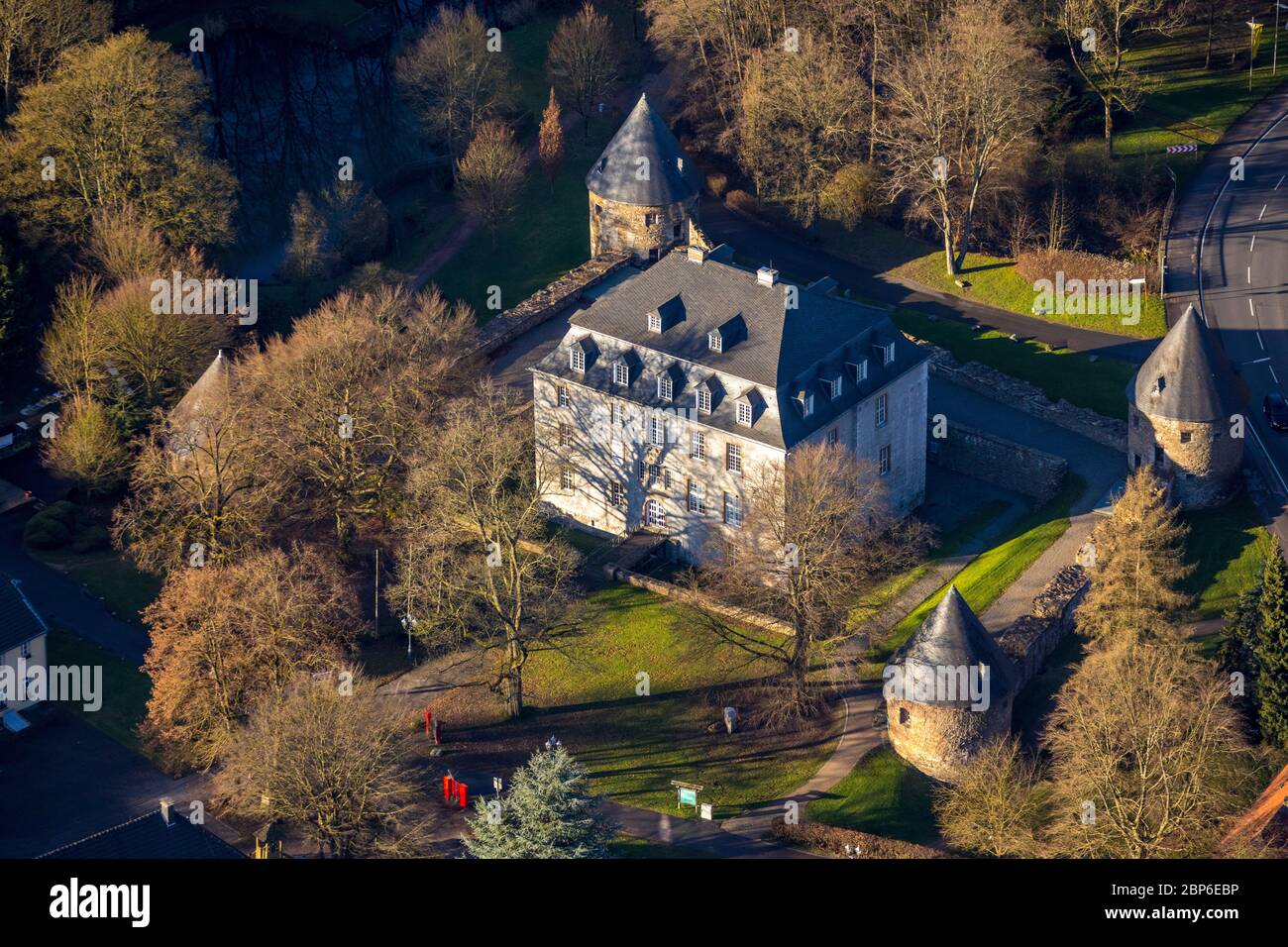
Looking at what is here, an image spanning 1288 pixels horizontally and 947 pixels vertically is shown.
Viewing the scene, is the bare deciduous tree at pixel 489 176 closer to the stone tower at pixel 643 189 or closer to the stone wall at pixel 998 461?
the stone tower at pixel 643 189

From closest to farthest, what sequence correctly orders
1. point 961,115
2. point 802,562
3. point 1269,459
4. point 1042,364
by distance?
point 802,562 → point 1269,459 → point 1042,364 → point 961,115

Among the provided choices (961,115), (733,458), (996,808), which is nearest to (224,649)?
(733,458)

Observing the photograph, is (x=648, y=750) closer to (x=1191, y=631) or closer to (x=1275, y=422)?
(x=1191, y=631)

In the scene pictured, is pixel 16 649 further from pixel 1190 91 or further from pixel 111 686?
pixel 1190 91

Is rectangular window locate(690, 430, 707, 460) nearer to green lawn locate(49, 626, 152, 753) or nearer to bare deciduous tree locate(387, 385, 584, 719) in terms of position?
bare deciduous tree locate(387, 385, 584, 719)

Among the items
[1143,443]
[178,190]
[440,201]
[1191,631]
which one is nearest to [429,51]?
[440,201]

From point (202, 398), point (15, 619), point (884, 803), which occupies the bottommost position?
point (884, 803)
